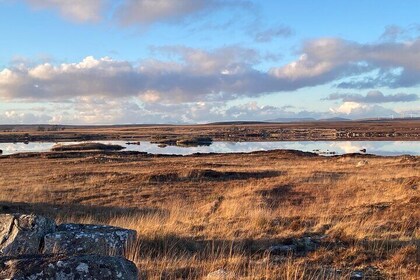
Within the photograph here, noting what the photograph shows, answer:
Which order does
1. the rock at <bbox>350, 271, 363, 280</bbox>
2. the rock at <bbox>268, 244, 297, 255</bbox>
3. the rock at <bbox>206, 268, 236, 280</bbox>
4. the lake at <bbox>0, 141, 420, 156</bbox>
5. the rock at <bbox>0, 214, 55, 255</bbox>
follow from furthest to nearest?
the lake at <bbox>0, 141, 420, 156</bbox>
the rock at <bbox>268, 244, 297, 255</bbox>
the rock at <bbox>0, 214, 55, 255</bbox>
the rock at <bbox>350, 271, 363, 280</bbox>
the rock at <bbox>206, 268, 236, 280</bbox>

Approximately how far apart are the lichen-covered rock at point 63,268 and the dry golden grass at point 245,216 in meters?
2.57

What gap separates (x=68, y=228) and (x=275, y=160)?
38236 millimetres

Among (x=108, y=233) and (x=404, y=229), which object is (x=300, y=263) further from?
(x=404, y=229)

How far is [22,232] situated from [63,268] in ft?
13.4

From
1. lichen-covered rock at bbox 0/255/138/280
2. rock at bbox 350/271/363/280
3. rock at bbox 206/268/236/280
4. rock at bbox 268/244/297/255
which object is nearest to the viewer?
lichen-covered rock at bbox 0/255/138/280

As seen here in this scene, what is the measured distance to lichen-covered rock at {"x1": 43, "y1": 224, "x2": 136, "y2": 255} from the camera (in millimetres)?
7902

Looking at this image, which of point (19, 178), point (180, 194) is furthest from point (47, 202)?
point (19, 178)

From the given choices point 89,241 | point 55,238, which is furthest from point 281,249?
point 55,238

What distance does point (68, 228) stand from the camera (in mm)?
8711

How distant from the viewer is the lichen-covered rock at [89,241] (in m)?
7.90

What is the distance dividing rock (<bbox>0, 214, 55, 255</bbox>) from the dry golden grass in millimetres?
1562

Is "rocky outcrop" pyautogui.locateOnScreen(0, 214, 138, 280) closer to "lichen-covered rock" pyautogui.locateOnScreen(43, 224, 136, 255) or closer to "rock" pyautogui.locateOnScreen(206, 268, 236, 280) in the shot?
"lichen-covered rock" pyautogui.locateOnScreen(43, 224, 136, 255)

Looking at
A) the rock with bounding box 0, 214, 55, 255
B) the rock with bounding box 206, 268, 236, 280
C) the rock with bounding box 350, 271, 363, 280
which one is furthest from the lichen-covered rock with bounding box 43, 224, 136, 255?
the rock with bounding box 350, 271, 363, 280

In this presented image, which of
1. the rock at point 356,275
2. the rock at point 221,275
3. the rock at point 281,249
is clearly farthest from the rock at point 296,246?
the rock at point 221,275
